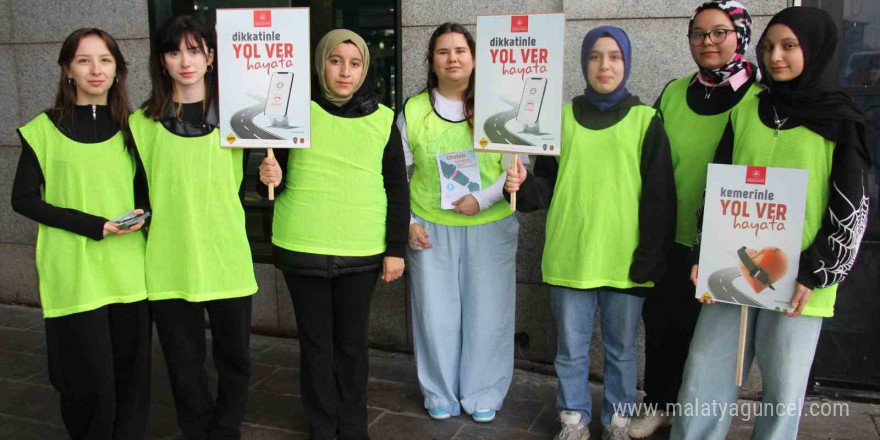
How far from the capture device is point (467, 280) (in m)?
3.94

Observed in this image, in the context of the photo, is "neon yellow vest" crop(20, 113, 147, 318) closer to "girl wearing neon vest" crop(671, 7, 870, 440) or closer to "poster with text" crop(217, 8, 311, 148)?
"poster with text" crop(217, 8, 311, 148)

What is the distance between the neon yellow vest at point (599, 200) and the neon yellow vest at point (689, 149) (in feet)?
0.67

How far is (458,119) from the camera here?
3775mm

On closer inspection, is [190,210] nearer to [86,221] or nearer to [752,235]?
[86,221]

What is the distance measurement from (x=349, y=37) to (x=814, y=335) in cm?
226

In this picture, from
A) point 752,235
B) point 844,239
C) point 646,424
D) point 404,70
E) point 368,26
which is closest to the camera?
point 844,239

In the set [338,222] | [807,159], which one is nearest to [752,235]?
[807,159]

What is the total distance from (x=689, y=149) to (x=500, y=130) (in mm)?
849

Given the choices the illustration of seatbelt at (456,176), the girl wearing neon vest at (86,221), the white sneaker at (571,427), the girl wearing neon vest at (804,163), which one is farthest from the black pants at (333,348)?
the girl wearing neon vest at (804,163)

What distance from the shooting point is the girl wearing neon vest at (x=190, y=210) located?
3254mm

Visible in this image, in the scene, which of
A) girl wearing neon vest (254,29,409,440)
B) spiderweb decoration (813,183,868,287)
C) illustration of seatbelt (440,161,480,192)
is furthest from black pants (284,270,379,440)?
spiderweb decoration (813,183,868,287)

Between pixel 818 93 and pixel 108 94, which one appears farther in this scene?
pixel 108 94

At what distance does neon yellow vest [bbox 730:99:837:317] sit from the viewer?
9.38ft

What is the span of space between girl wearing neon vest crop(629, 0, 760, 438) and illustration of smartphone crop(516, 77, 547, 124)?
63 centimetres
